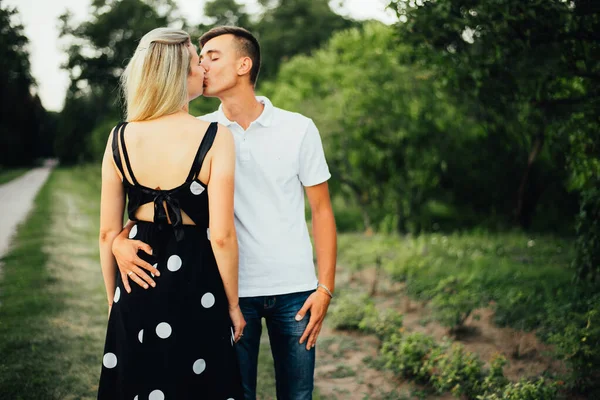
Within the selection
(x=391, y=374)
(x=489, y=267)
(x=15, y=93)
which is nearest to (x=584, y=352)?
(x=391, y=374)

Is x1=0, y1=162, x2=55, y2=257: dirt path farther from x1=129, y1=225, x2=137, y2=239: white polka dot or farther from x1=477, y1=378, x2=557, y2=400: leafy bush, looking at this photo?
x1=477, y1=378, x2=557, y2=400: leafy bush

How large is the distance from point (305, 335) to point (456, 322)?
3.45m

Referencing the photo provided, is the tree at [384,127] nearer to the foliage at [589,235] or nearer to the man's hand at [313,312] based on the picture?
the foliage at [589,235]

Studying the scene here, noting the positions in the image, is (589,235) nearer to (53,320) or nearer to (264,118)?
(264,118)

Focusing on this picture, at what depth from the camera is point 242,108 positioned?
2.58m

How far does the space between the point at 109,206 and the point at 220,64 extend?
87cm

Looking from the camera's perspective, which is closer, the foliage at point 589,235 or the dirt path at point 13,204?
the foliage at point 589,235

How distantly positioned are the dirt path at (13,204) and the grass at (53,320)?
9.3 inches

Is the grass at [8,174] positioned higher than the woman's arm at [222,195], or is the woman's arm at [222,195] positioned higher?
the woman's arm at [222,195]

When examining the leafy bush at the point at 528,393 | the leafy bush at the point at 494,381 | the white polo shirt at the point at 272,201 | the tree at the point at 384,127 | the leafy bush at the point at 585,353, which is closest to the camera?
the white polo shirt at the point at 272,201

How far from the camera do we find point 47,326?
5.40 meters

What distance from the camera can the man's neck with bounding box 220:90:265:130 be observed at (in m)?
2.58

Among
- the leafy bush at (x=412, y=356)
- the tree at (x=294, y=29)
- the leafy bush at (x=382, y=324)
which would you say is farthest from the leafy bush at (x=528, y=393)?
the tree at (x=294, y=29)

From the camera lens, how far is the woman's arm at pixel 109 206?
215 cm
